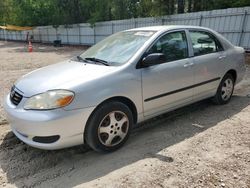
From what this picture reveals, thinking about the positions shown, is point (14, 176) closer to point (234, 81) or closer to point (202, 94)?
point (202, 94)

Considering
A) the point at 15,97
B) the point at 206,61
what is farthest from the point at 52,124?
the point at 206,61

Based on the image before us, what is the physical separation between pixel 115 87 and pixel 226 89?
286cm

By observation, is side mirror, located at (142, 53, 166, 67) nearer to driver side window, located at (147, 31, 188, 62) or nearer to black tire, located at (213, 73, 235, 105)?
driver side window, located at (147, 31, 188, 62)

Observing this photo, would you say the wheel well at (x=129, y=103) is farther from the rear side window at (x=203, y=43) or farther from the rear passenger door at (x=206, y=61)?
the rear side window at (x=203, y=43)

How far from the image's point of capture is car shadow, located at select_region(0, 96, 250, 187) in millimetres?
3094

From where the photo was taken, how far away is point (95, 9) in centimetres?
2631

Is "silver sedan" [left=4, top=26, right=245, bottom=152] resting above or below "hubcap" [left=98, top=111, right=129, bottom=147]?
above

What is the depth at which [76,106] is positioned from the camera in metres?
3.12

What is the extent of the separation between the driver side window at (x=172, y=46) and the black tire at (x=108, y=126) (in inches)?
40.2

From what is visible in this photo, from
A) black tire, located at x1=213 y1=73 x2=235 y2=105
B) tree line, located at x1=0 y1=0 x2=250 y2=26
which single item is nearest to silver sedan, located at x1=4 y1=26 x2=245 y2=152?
black tire, located at x1=213 y1=73 x2=235 y2=105

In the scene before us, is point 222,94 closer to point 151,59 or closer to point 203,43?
point 203,43

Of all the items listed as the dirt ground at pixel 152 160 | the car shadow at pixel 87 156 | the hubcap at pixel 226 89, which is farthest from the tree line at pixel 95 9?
the dirt ground at pixel 152 160

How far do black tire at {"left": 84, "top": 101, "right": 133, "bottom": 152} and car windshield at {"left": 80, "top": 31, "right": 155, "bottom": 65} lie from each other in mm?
697

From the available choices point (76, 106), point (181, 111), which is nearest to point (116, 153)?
point (76, 106)
